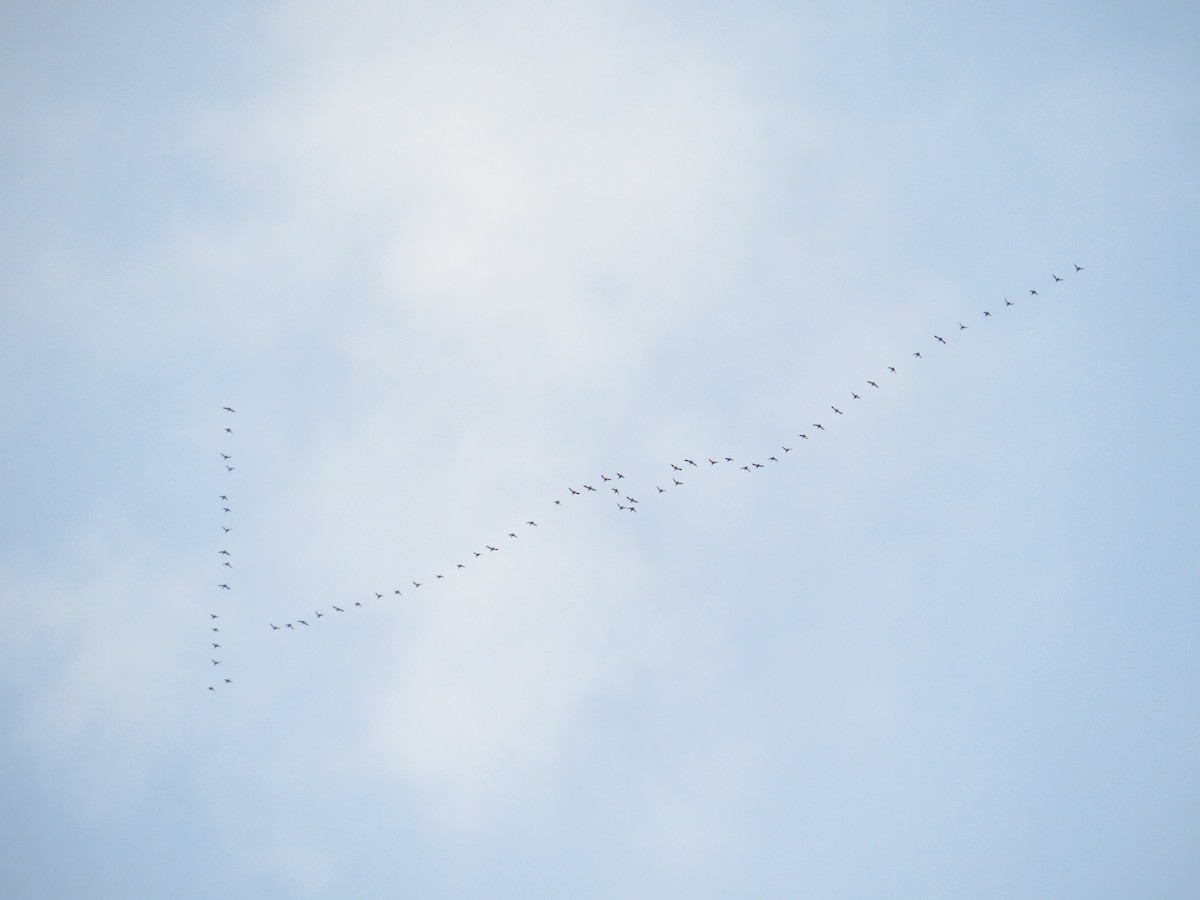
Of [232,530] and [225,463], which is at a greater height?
[225,463]

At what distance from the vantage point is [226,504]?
503ft

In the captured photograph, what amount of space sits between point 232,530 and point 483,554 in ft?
116

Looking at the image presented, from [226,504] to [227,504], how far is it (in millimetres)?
732

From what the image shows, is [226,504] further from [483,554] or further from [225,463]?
[483,554]

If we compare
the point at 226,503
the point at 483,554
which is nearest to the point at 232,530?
the point at 226,503

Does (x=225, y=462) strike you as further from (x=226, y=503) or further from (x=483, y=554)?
(x=483, y=554)

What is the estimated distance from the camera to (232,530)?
144 metres

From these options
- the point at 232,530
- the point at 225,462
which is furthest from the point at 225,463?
the point at 232,530

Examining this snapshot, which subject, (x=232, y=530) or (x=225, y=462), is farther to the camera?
(x=225, y=462)

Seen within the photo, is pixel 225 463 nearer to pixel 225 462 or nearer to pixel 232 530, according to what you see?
pixel 225 462

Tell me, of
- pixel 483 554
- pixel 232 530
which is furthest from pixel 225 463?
pixel 483 554

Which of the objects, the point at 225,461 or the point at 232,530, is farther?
the point at 225,461

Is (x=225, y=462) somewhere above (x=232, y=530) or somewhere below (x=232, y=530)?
above

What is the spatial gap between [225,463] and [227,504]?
6158mm
